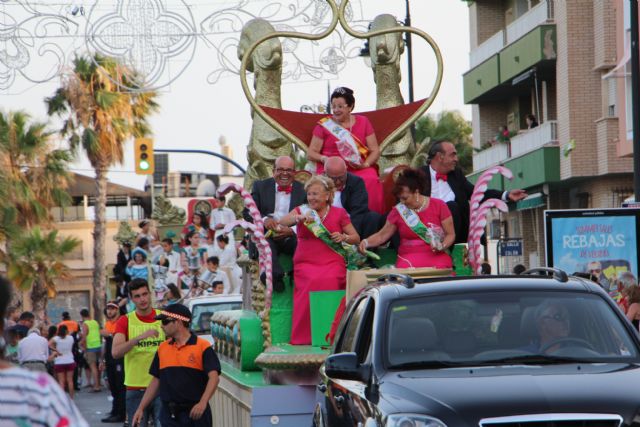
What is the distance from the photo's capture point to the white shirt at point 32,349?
79.3ft

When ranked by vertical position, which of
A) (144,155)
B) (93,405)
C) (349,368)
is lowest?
(93,405)

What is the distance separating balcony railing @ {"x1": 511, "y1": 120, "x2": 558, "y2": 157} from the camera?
38812 mm

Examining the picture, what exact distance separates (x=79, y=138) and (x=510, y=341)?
45145mm

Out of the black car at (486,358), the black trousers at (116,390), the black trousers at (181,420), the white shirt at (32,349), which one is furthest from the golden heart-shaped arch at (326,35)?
the white shirt at (32,349)

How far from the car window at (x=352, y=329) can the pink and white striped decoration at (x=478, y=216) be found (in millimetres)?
3017

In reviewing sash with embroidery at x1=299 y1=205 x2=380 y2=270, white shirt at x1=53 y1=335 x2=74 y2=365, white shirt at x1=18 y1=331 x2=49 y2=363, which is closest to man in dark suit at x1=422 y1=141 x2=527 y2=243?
sash with embroidery at x1=299 y1=205 x2=380 y2=270

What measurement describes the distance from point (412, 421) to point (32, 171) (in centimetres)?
4591

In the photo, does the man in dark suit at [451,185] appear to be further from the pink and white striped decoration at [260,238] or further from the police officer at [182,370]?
the police officer at [182,370]

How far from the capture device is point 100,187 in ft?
174

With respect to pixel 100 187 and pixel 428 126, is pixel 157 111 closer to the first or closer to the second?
pixel 100 187

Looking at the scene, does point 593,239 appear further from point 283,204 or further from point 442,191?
point 283,204

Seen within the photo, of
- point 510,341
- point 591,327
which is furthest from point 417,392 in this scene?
point 591,327

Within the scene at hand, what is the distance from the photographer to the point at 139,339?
12.1 meters

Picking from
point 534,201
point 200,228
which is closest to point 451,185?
point 200,228
